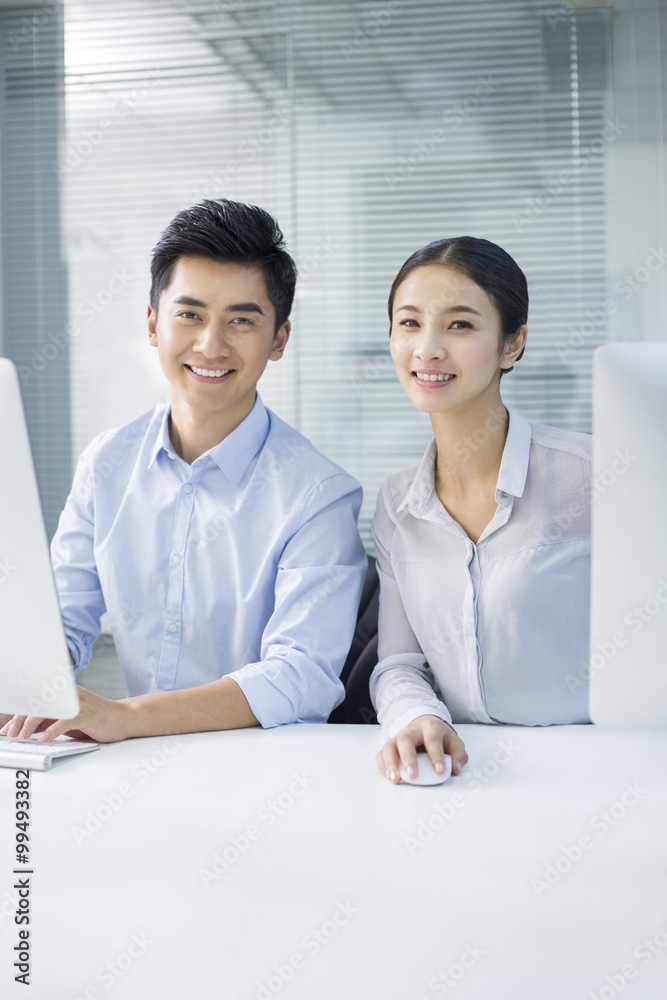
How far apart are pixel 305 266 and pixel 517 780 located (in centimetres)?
217

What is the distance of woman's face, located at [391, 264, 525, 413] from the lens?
1.33m

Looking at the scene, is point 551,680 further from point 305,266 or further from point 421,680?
point 305,266

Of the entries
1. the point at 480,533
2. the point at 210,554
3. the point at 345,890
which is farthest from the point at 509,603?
the point at 345,890

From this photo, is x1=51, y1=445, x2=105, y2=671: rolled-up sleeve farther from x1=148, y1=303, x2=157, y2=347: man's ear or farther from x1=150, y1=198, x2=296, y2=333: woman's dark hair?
x1=150, y1=198, x2=296, y2=333: woman's dark hair

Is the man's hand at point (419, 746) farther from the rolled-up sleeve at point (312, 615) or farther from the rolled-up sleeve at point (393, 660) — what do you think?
the rolled-up sleeve at point (312, 615)

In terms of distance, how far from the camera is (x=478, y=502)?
1.37m

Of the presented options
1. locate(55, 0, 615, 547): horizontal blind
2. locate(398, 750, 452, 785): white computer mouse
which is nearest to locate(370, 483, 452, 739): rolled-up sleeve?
locate(398, 750, 452, 785): white computer mouse

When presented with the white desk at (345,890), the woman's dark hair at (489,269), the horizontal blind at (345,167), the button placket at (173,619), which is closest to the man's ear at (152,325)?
the button placket at (173,619)

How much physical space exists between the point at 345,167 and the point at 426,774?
2.28 m

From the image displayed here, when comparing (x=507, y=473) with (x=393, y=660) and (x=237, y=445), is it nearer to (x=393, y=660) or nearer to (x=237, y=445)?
(x=393, y=660)

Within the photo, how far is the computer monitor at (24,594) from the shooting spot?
31.1 inches

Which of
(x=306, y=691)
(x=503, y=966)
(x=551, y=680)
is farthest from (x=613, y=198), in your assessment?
(x=503, y=966)

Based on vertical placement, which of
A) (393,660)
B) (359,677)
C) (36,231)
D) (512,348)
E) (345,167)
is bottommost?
(359,677)

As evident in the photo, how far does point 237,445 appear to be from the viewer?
1.45 metres
